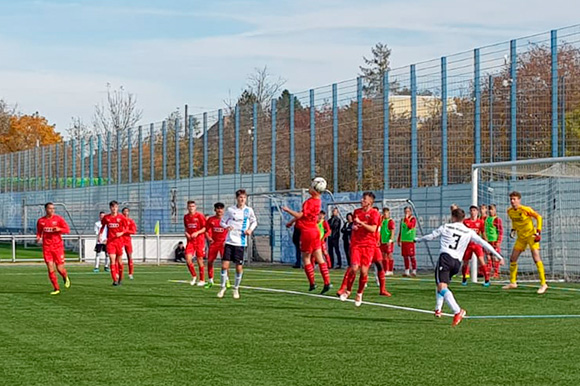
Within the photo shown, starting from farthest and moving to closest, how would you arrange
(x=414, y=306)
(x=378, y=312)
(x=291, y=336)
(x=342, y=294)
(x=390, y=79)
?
(x=390, y=79), (x=342, y=294), (x=414, y=306), (x=378, y=312), (x=291, y=336)

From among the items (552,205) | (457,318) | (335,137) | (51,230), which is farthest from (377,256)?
(335,137)

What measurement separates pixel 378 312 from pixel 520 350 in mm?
4805

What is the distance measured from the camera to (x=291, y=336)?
13203 mm

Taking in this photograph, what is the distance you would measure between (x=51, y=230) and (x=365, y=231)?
21.5ft

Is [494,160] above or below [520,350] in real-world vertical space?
above

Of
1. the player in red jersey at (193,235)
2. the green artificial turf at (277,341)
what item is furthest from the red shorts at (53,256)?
the player in red jersey at (193,235)

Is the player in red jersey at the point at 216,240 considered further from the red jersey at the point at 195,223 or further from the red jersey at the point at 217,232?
the red jersey at the point at 195,223

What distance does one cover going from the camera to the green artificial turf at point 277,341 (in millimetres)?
10078

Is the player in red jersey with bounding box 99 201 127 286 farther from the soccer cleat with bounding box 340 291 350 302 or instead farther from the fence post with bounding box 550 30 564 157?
the fence post with bounding box 550 30 564 157

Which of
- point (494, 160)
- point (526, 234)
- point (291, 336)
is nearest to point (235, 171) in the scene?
point (494, 160)

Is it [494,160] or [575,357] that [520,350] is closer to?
[575,357]

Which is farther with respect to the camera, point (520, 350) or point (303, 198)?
point (303, 198)

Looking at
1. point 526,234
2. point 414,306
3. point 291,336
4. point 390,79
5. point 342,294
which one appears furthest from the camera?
point 390,79

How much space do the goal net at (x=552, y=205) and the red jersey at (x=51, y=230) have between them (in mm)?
9752
